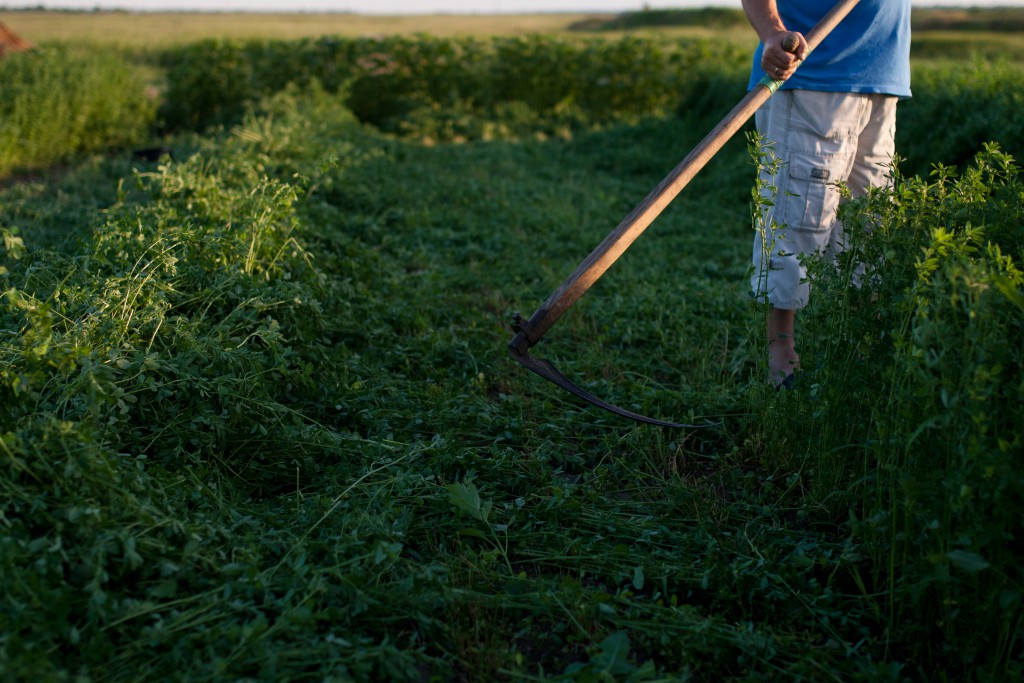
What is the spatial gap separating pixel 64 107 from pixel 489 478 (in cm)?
863

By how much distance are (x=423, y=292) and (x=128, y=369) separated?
236 centimetres

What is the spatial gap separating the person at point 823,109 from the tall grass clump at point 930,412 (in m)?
0.54

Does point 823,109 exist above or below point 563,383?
above

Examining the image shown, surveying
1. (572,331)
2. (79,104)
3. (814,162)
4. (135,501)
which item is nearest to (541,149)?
(79,104)

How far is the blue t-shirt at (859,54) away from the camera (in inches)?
126

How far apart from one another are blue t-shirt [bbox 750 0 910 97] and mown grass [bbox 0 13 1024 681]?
0.70 meters

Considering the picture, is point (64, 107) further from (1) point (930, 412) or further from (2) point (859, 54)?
(1) point (930, 412)

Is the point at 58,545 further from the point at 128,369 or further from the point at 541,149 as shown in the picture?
the point at 541,149

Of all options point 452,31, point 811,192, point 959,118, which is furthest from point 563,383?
point 452,31

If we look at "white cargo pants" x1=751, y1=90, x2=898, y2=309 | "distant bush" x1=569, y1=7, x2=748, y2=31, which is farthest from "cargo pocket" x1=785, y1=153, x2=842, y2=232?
"distant bush" x1=569, y1=7, x2=748, y2=31

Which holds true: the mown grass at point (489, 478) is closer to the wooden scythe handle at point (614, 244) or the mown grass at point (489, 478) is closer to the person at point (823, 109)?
the wooden scythe handle at point (614, 244)

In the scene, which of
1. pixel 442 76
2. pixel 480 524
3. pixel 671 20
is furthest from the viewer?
pixel 671 20

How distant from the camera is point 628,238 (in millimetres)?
2900

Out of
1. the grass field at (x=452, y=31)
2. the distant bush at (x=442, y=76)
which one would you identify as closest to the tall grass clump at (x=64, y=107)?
the distant bush at (x=442, y=76)
